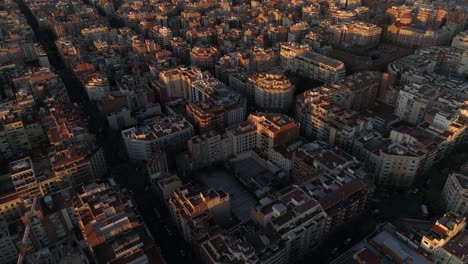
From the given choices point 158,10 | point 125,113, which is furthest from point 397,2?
point 125,113

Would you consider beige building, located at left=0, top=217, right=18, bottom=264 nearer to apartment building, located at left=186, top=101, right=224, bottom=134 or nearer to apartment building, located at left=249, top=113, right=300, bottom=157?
apartment building, located at left=186, top=101, right=224, bottom=134

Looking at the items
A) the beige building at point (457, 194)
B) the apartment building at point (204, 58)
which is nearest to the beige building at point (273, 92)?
the apartment building at point (204, 58)

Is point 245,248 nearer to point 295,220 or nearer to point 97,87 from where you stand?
point 295,220

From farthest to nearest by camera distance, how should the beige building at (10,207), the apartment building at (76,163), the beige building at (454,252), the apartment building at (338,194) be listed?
the apartment building at (76,163) < the beige building at (10,207) < the apartment building at (338,194) < the beige building at (454,252)

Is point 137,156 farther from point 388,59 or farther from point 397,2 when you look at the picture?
point 397,2

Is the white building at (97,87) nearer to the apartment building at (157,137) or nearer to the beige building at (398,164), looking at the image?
the apartment building at (157,137)

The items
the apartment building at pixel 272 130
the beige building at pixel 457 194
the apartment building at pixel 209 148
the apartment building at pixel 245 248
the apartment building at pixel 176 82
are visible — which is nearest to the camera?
the apartment building at pixel 245 248

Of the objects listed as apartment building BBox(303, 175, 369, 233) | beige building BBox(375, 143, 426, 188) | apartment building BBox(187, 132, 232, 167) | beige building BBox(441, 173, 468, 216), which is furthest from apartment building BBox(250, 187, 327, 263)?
beige building BBox(441, 173, 468, 216)

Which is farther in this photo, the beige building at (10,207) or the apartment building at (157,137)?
the apartment building at (157,137)

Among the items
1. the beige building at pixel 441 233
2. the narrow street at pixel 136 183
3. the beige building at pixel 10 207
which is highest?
the beige building at pixel 441 233
